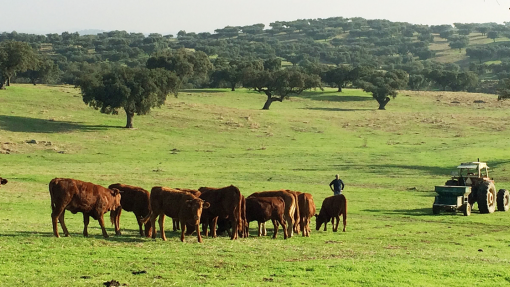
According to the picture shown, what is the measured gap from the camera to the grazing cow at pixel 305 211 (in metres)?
24.4

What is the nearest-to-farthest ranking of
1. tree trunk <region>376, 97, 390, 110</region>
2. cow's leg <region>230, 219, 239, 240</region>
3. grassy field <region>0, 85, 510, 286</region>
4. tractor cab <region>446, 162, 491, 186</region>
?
grassy field <region>0, 85, 510, 286</region>, cow's leg <region>230, 219, 239, 240</region>, tractor cab <region>446, 162, 491, 186</region>, tree trunk <region>376, 97, 390, 110</region>

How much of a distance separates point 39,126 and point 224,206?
164 ft

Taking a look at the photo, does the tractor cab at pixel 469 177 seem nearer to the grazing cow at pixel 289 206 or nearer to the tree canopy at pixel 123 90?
the grazing cow at pixel 289 206

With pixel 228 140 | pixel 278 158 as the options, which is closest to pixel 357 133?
pixel 228 140

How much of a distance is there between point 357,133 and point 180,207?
59123mm

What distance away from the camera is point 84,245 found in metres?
18.3

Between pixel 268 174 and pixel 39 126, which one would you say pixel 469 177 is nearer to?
pixel 268 174

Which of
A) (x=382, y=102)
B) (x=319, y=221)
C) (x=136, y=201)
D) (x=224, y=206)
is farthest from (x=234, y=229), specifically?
(x=382, y=102)

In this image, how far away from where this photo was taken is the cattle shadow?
216ft

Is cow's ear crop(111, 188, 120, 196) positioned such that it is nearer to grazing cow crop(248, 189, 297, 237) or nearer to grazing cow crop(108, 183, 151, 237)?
grazing cow crop(108, 183, 151, 237)

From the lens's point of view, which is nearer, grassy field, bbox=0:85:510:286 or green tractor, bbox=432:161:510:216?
grassy field, bbox=0:85:510:286

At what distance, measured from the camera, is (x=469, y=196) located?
33344 millimetres

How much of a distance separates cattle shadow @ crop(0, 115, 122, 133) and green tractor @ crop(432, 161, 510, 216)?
140 ft

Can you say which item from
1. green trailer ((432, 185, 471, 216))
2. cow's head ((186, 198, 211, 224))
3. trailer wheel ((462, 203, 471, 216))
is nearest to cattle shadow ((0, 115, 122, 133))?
green trailer ((432, 185, 471, 216))
